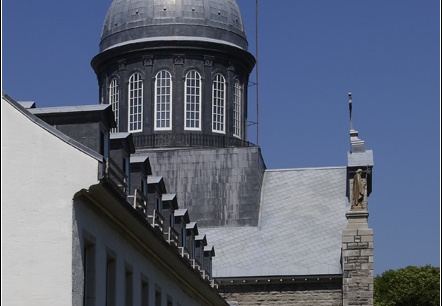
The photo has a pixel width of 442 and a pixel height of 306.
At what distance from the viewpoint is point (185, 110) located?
6038 centimetres

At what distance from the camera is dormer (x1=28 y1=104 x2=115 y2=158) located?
2253 cm

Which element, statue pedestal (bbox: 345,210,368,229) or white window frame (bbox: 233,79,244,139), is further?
white window frame (bbox: 233,79,244,139)

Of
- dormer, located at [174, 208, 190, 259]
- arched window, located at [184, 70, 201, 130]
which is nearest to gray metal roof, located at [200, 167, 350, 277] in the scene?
arched window, located at [184, 70, 201, 130]

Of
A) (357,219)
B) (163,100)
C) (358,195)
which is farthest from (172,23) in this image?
(357,219)

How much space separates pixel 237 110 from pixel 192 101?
2423 mm

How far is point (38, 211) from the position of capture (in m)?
20.2

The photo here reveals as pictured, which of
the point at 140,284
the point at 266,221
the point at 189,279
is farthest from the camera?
the point at 266,221

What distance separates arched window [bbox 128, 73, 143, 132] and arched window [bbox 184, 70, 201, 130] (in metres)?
2.05

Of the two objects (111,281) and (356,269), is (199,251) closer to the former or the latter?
(356,269)

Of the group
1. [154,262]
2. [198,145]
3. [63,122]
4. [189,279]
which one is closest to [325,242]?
[198,145]

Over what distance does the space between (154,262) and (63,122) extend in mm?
6280

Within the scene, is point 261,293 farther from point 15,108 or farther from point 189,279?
point 15,108

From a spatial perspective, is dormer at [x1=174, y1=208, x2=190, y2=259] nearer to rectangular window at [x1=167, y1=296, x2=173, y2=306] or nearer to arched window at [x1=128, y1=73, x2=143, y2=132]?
rectangular window at [x1=167, y1=296, x2=173, y2=306]

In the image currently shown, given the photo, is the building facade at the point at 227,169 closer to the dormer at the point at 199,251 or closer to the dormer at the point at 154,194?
the dormer at the point at 199,251
